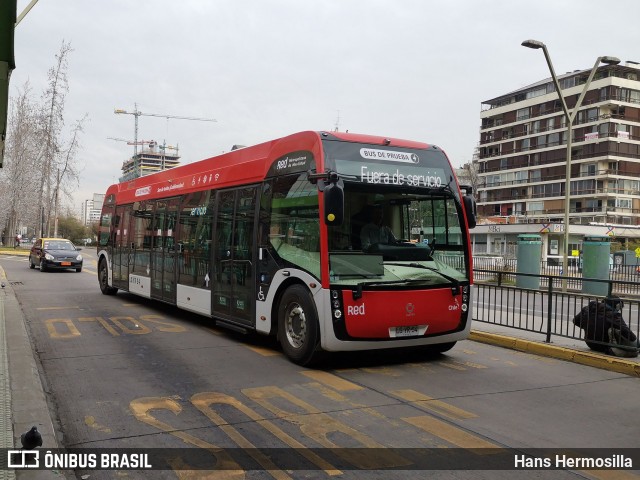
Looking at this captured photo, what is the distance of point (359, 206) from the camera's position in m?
7.48

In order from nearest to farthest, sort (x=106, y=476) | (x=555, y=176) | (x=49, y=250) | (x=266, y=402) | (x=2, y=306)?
1. (x=106, y=476)
2. (x=266, y=402)
3. (x=2, y=306)
4. (x=49, y=250)
5. (x=555, y=176)

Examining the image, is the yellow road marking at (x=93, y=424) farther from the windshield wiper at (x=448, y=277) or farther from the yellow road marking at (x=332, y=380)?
the windshield wiper at (x=448, y=277)

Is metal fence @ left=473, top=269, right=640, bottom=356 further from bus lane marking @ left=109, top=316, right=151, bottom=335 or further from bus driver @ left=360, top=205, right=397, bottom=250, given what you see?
bus lane marking @ left=109, top=316, right=151, bottom=335

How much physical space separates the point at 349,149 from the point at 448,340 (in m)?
3.03

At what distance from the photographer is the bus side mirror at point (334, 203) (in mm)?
6566

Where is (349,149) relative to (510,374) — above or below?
Result: above

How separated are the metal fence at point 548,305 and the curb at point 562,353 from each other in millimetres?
382

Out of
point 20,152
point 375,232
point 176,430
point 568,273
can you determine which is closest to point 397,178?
point 375,232

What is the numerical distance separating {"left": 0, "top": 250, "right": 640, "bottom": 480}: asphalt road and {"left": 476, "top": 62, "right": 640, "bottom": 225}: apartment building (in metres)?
71.2

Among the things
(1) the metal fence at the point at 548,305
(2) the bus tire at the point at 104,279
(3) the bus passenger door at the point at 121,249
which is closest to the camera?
(1) the metal fence at the point at 548,305

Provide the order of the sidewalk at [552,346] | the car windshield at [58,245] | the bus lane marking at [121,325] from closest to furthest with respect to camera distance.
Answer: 1. the sidewalk at [552,346]
2. the bus lane marking at [121,325]
3. the car windshield at [58,245]

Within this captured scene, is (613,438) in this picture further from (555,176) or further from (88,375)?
(555,176)

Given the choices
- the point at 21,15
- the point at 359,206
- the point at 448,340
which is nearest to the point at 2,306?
the point at 21,15

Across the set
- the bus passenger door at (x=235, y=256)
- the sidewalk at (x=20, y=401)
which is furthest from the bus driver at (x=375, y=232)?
the sidewalk at (x=20, y=401)
